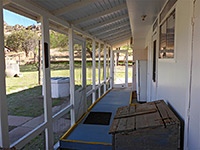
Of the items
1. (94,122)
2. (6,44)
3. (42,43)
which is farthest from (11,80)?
(94,122)

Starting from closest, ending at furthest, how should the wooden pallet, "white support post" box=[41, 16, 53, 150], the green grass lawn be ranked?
the wooden pallet < the green grass lawn < "white support post" box=[41, 16, 53, 150]

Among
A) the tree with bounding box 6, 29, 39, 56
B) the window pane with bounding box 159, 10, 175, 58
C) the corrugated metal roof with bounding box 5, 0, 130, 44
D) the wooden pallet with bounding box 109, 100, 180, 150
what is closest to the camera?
the wooden pallet with bounding box 109, 100, 180, 150

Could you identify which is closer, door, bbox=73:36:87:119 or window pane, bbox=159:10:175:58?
window pane, bbox=159:10:175:58

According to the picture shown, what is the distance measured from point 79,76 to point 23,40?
2199 mm

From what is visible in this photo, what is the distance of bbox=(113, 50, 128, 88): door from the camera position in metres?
9.62

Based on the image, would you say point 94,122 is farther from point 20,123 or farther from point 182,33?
point 182,33

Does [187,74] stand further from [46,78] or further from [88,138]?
[88,138]

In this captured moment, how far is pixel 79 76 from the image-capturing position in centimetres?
428

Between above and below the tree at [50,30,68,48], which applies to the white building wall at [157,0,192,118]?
below

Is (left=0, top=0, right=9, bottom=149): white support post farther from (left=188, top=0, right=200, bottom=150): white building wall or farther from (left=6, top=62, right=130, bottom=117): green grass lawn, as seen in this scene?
(left=188, top=0, right=200, bottom=150): white building wall

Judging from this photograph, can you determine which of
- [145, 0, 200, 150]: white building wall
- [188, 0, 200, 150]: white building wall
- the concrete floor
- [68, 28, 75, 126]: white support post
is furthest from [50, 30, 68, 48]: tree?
[188, 0, 200, 150]: white building wall

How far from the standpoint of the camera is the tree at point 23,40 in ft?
6.33

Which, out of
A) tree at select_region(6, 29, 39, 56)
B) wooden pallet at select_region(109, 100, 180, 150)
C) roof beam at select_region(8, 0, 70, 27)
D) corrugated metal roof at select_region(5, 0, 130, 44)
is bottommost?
wooden pallet at select_region(109, 100, 180, 150)

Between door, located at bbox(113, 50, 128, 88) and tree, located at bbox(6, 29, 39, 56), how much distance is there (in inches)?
293
